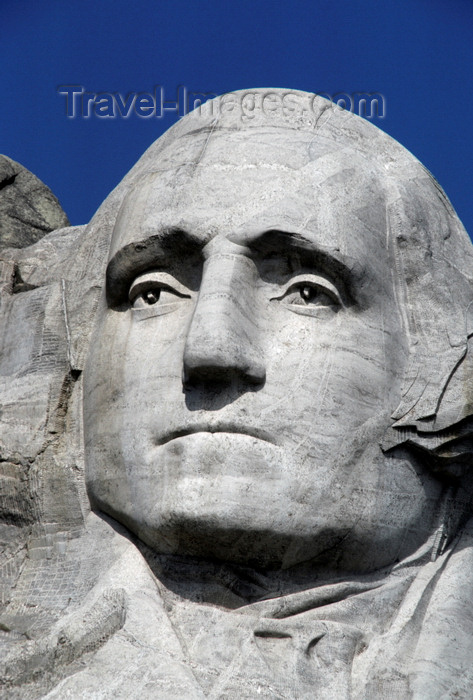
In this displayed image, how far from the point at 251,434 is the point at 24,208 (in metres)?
3.25

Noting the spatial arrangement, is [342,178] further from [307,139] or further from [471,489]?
[471,489]

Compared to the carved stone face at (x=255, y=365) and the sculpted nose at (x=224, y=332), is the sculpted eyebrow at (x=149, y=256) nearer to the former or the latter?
the carved stone face at (x=255, y=365)

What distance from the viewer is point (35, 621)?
5301 mm

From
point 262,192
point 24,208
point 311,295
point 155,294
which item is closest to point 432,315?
point 311,295

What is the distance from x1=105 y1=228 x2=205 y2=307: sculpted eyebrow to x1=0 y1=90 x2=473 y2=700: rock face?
1 cm

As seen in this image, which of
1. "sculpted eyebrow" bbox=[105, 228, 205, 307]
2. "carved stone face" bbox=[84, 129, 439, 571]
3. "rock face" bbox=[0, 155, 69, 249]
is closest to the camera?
"carved stone face" bbox=[84, 129, 439, 571]

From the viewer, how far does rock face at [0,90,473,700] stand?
16.4ft

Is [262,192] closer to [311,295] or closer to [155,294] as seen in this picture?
[311,295]

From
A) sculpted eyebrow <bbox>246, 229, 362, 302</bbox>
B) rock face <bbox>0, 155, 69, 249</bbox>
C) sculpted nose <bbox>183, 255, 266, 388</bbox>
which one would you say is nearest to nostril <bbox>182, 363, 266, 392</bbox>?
sculpted nose <bbox>183, 255, 266, 388</bbox>

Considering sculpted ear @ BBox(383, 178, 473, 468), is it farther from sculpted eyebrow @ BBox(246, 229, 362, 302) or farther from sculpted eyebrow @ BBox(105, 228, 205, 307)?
sculpted eyebrow @ BBox(105, 228, 205, 307)

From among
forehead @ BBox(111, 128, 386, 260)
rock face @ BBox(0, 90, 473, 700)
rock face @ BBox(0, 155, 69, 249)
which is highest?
rock face @ BBox(0, 155, 69, 249)

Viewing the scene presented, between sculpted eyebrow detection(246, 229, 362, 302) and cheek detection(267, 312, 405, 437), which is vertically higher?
sculpted eyebrow detection(246, 229, 362, 302)

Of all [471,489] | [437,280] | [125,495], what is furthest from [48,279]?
[471,489]

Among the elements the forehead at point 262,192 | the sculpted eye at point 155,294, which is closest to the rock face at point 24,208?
the forehead at point 262,192
